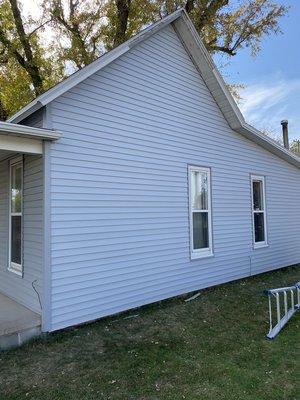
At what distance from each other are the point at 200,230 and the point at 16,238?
396 centimetres

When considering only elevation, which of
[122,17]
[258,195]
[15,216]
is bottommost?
[15,216]

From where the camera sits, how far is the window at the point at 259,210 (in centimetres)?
964

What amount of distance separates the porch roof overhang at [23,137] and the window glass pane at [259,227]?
6593 mm

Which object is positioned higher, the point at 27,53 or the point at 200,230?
the point at 27,53

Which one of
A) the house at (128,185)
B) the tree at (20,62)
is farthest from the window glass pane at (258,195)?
the tree at (20,62)

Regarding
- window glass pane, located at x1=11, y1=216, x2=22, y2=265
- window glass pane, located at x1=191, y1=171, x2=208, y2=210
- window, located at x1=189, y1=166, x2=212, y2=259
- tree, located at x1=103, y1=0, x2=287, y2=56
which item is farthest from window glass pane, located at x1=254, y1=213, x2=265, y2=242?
tree, located at x1=103, y1=0, x2=287, y2=56

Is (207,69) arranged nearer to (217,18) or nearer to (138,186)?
(138,186)

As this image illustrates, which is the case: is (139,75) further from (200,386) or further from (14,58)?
(14,58)

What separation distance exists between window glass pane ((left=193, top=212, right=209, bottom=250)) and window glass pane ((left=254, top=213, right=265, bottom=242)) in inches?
95.1

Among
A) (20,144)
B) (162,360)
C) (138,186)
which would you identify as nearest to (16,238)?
(20,144)

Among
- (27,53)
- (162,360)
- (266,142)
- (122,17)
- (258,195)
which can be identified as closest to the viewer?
(162,360)

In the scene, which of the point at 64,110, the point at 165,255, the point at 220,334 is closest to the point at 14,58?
the point at 64,110

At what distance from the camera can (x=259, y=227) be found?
9.78 metres

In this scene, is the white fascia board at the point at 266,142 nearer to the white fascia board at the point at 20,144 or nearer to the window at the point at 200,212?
the window at the point at 200,212
